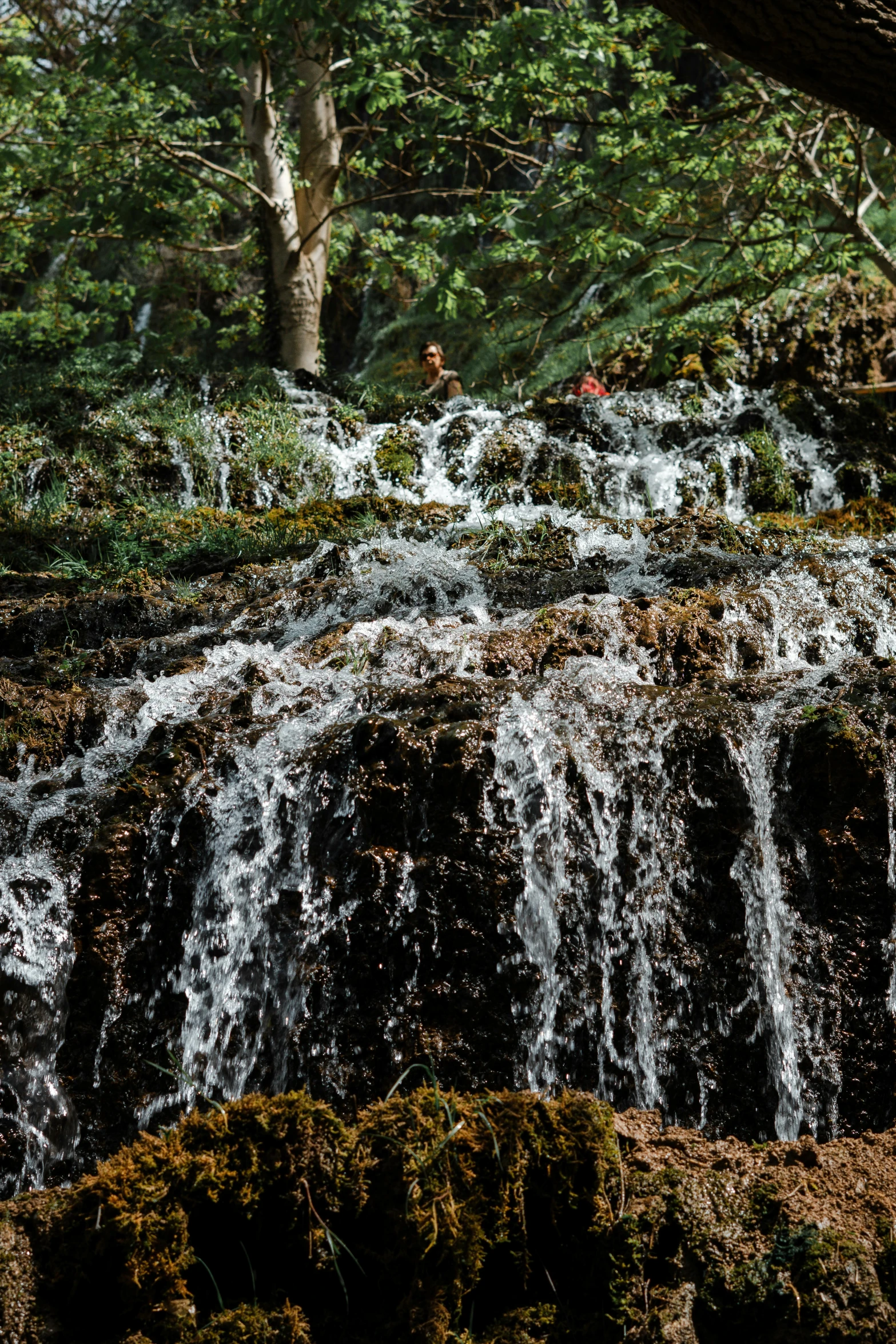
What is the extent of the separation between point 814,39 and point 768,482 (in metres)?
5.74

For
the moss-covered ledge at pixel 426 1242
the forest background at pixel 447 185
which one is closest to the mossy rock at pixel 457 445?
the forest background at pixel 447 185

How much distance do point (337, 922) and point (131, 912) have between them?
2.59 ft

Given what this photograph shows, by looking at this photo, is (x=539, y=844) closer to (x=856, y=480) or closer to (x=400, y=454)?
(x=400, y=454)

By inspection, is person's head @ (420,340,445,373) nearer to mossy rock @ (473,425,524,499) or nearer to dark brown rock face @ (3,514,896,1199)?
mossy rock @ (473,425,524,499)

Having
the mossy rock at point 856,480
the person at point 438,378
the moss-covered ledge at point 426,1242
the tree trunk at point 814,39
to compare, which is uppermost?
the person at point 438,378

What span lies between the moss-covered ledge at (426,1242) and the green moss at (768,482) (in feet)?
25.1

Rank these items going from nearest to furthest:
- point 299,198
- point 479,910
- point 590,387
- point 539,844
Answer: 1. point 479,910
2. point 539,844
3. point 590,387
4. point 299,198

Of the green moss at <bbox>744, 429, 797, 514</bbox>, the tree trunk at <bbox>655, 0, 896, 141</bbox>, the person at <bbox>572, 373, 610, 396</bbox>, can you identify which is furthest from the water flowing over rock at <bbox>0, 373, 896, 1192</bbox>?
the person at <bbox>572, 373, 610, 396</bbox>

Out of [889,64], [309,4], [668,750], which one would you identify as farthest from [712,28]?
[309,4]

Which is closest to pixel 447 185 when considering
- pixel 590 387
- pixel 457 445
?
pixel 590 387

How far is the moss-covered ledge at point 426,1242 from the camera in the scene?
227cm

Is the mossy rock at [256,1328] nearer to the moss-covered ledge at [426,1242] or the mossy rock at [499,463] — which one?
the moss-covered ledge at [426,1242]

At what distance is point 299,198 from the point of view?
1364 cm

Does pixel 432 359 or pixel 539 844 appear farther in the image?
pixel 432 359
